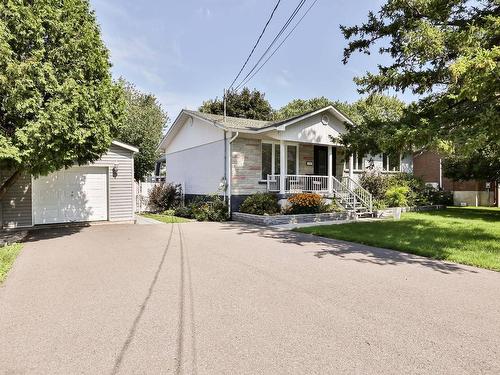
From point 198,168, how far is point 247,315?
48.0ft

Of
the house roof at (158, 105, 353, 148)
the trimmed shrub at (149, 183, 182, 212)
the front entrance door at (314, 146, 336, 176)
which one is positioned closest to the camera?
the house roof at (158, 105, 353, 148)

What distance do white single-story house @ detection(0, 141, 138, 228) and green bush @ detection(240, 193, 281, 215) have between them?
4894mm

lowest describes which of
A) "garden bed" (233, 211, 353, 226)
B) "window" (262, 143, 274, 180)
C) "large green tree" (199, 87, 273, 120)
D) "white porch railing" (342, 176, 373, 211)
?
"garden bed" (233, 211, 353, 226)

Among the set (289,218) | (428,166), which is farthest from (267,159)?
(428,166)

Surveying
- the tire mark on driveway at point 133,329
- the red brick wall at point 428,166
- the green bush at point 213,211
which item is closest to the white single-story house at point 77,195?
the green bush at point 213,211

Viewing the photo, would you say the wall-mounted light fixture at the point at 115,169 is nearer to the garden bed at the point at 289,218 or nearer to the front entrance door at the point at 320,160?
the garden bed at the point at 289,218

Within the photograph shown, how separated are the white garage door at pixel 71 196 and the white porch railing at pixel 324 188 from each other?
731 cm

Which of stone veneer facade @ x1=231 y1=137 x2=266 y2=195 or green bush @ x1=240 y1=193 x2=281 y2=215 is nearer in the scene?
green bush @ x1=240 y1=193 x2=281 y2=215

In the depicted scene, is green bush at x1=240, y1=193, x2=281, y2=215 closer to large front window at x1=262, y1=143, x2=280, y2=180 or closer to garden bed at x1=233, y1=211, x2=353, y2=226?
garden bed at x1=233, y1=211, x2=353, y2=226

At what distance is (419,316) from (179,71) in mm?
17672

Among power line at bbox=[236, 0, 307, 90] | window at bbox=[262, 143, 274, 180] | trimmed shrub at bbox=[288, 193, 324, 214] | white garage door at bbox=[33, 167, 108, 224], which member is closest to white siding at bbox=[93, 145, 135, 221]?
white garage door at bbox=[33, 167, 108, 224]

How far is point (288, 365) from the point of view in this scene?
3.08 meters

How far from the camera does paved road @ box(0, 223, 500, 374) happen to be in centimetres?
315

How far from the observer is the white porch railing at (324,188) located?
15.9 m
